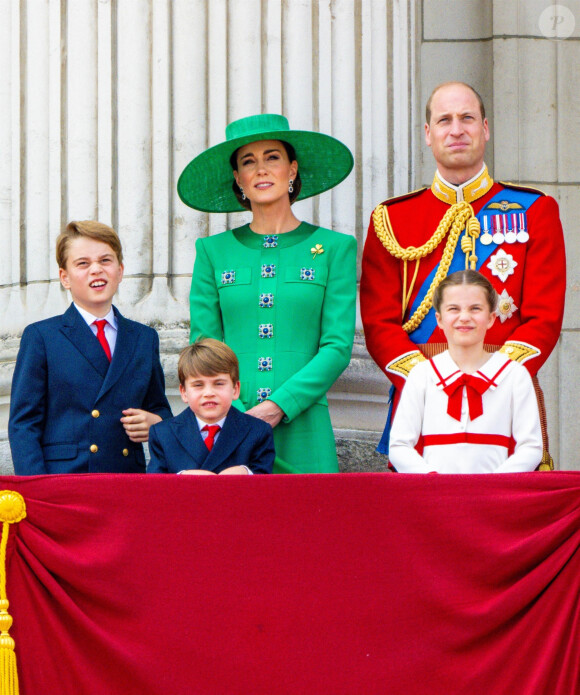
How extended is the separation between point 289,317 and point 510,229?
2.32 feet

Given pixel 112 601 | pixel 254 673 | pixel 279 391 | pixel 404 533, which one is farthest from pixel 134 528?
pixel 279 391

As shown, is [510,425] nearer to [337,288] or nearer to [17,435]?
[337,288]

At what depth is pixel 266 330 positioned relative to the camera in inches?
161

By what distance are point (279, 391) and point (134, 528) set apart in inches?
35.6

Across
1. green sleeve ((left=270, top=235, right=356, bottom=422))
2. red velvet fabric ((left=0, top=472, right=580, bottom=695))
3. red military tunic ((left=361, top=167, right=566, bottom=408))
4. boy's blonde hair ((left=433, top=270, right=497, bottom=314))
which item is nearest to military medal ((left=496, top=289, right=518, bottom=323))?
red military tunic ((left=361, top=167, right=566, bottom=408))

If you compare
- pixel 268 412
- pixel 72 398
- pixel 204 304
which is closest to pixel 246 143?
pixel 204 304

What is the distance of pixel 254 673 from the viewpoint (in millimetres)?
3053

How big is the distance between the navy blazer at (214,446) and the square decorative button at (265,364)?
1.25ft

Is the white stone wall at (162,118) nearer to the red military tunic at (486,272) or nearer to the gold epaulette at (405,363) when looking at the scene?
the red military tunic at (486,272)

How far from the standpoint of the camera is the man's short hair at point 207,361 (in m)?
3.64

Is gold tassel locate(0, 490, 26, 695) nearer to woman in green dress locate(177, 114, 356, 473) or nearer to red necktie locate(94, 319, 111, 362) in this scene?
red necktie locate(94, 319, 111, 362)

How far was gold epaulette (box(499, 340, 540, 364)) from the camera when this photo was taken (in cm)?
376

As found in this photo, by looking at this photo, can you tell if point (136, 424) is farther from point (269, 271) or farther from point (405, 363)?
point (405, 363)

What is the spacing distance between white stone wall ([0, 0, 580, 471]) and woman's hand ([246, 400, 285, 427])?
37.7 inches
